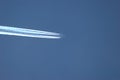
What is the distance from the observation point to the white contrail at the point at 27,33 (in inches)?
61.9

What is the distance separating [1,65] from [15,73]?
0.13 metres

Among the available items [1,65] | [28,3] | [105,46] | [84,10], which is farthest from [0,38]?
[105,46]

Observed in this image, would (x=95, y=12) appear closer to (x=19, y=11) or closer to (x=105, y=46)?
(x=105, y=46)

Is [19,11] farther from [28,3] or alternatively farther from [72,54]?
[72,54]

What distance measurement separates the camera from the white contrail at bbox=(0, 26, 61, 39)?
5.16 feet

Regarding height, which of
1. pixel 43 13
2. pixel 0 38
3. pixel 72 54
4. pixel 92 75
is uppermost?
pixel 43 13

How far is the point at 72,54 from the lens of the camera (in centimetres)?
161

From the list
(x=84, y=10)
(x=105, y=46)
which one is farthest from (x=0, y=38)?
(x=105, y=46)

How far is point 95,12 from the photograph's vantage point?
163 centimetres

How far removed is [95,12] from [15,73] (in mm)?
799

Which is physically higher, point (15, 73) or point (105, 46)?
point (105, 46)

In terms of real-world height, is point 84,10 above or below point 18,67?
above

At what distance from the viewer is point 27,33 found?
1.59 metres

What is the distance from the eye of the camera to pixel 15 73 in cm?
158
